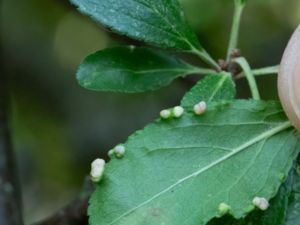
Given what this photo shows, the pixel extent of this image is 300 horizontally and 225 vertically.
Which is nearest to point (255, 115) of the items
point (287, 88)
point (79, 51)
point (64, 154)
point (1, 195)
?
point (287, 88)

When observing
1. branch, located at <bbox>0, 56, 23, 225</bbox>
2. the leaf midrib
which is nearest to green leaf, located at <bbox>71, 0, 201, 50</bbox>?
the leaf midrib

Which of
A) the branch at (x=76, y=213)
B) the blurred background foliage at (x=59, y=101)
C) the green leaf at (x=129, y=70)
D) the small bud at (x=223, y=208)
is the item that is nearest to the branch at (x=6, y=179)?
the branch at (x=76, y=213)

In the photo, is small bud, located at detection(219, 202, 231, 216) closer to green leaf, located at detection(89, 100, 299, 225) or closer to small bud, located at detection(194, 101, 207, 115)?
green leaf, located at detection(89, 100, 299, 225)

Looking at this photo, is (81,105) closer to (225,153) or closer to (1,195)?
(1,195)

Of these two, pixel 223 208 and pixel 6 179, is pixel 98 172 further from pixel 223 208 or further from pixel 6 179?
pixel 6 179

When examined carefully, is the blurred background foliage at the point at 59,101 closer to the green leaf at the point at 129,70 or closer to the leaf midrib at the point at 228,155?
the green leaf at the point at 129,70

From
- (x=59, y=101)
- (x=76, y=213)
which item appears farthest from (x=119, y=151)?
(x=59, y=101)

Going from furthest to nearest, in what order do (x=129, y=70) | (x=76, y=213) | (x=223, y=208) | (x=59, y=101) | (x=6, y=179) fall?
(x=59, y=101) → (x=6, y=179) → (x=76, y=213) → (x=129, y=70) → (x=223, y=208)
